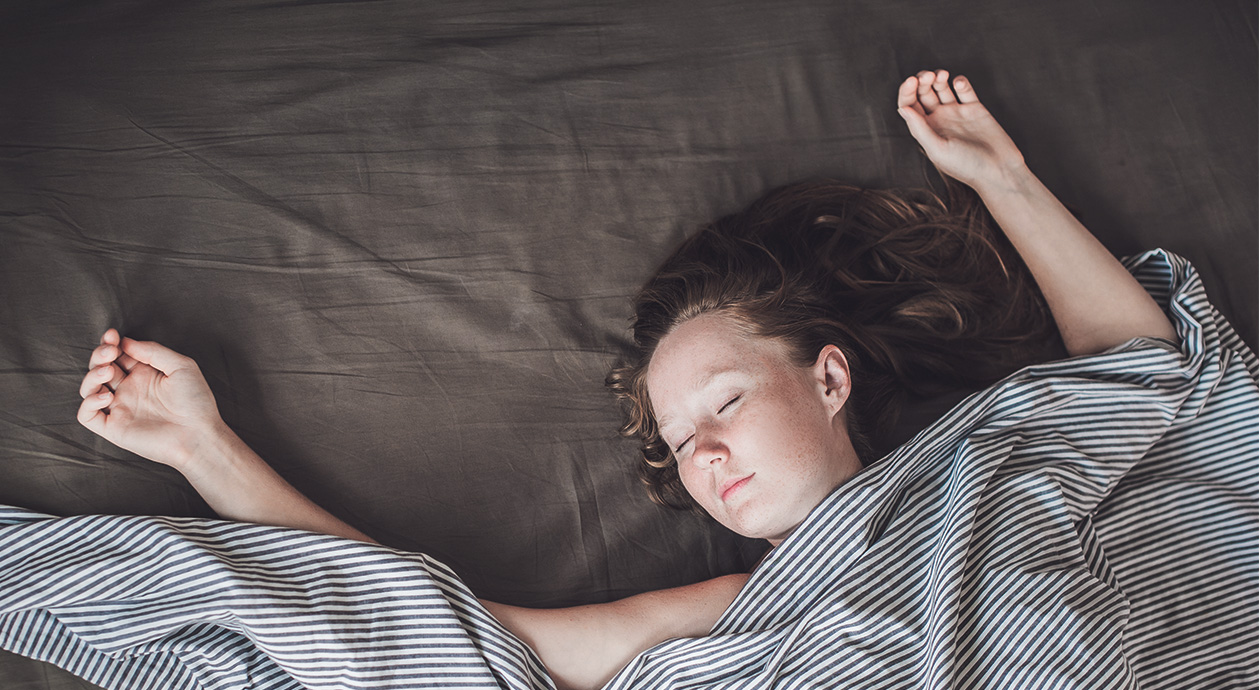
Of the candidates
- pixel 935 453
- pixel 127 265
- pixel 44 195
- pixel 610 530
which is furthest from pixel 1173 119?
pixel 44 195

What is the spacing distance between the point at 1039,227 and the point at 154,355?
134 centimetres

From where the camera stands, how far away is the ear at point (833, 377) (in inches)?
45.1

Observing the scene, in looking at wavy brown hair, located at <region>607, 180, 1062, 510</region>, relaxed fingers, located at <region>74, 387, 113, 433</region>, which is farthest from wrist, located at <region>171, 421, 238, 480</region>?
wavy brown hair, located at <region>607, 180, 1062, 510</region>

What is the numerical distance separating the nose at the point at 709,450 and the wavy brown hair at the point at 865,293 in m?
0.15

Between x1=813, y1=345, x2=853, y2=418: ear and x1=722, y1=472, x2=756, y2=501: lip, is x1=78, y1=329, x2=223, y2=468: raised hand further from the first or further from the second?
x1=813, y1=345, x2=853, y2=418: ear

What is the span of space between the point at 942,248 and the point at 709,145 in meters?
0.43

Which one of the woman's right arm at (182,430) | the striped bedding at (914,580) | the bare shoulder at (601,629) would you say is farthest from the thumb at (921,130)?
the woman's right arm at (182,430)

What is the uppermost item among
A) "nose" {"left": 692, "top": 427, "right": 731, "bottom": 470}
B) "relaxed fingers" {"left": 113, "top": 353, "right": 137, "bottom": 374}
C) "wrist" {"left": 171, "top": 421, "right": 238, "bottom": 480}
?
"relaxed fingers" {"left": 113, "top": 353, "right": 137, "bottom": 374}

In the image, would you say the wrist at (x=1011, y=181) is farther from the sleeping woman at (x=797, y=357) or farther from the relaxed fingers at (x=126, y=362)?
the relaxed fingers at (x=126, y=362)

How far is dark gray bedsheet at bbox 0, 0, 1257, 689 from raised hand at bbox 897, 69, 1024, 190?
58 millimetres

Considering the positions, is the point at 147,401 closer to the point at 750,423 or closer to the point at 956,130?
the point at 750,423

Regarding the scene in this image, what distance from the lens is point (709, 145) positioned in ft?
4.41

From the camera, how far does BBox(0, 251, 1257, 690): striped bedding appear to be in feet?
3.19

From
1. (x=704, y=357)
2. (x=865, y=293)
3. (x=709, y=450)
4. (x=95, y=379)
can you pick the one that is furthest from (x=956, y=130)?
(x=95, y=379)
